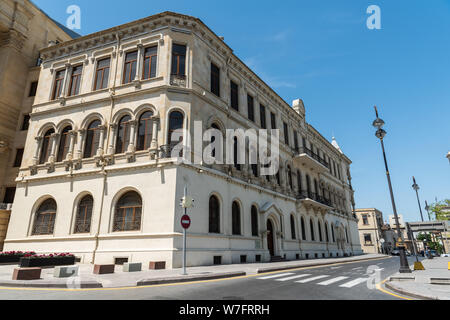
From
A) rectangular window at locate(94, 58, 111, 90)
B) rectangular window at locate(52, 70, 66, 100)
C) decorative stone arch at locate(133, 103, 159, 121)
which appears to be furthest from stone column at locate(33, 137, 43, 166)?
decorative stone arch at locate(133, 103, 159, 121)

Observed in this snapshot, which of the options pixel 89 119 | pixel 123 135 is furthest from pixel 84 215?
pixel 89 119

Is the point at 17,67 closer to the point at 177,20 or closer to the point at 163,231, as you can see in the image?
the point at 177,20

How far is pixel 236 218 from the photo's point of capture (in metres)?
20.5

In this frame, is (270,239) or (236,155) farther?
(270,239)

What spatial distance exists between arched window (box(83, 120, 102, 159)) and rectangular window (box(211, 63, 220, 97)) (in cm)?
878

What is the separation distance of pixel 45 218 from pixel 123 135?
26.0ft

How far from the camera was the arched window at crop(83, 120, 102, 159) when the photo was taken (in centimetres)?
1938

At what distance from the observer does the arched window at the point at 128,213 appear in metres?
16.4

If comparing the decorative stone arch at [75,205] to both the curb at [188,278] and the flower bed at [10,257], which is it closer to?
the flower bed at [10,257]

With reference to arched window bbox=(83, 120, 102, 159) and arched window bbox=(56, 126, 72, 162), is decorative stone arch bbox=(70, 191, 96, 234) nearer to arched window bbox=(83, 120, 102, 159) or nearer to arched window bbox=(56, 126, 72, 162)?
arched window bbox=(83, 120, 102, 159)

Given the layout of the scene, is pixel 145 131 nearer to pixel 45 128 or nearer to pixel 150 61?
pixel 150 61

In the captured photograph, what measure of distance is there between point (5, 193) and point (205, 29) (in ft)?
69.3

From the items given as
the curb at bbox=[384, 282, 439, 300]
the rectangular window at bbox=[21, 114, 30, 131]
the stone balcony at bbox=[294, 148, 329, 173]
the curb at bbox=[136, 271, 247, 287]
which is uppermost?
the rectangular window at bbox=[21, 114, 30, 131]
